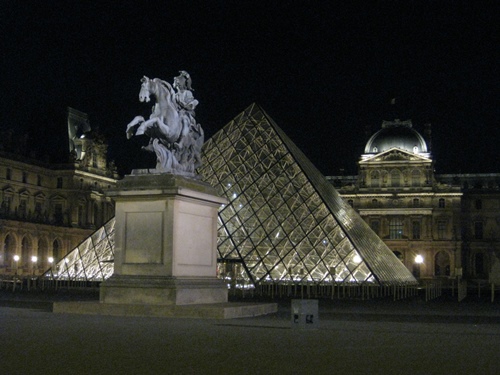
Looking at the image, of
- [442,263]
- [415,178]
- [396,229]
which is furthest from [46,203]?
[442,263]

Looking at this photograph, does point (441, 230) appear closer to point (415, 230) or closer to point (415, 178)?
point (415, 230)

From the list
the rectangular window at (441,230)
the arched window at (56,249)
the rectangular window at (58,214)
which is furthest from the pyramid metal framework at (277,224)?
the rectangular window at (441,230)

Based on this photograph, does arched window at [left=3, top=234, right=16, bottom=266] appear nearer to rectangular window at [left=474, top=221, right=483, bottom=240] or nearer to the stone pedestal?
rectangular window at [left=474, top=221, right=483, bottom=240]

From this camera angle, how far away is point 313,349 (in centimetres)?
888

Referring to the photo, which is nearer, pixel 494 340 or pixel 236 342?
pixel 236 342

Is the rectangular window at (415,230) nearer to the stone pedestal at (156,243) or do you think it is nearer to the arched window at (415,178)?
the arched window at (415,178)

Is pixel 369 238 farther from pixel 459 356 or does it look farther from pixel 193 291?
pixel 459 356

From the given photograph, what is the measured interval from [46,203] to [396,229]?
3277cm

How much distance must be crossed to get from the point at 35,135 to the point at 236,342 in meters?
68.5

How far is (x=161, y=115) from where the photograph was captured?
14.0m

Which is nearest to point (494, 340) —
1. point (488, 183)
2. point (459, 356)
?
point (459, 356)

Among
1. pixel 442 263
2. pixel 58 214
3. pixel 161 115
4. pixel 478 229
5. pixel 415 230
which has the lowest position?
pixel 442 263

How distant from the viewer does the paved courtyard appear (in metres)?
7.29

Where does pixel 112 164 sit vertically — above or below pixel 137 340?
above
